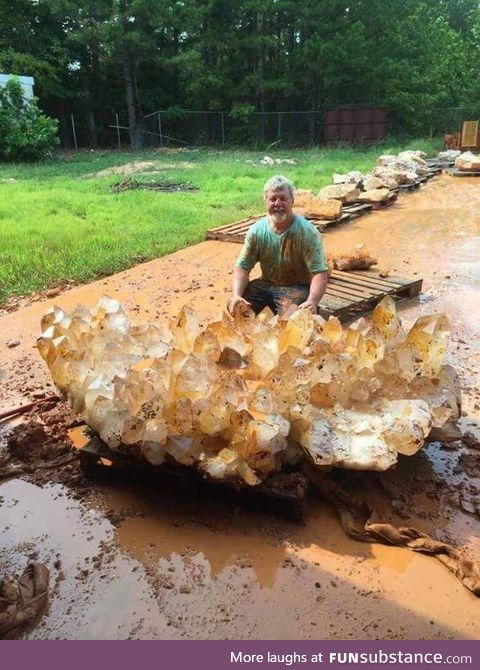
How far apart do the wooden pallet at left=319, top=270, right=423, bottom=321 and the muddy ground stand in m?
1.58

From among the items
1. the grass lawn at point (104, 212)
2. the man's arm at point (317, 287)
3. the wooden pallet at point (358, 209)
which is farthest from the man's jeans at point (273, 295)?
the wooden pallet at point (358, 209)

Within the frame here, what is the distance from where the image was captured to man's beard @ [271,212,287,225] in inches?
164

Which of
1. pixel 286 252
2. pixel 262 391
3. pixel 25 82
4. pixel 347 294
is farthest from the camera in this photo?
pixel 25 82

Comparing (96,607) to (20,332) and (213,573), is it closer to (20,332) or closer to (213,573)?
(213,573)

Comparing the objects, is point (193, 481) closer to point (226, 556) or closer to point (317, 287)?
point (226, 556)

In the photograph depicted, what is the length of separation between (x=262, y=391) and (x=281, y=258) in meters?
1.97

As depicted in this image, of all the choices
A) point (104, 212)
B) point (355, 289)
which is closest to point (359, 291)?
point (355, 289)

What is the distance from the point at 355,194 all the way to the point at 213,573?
30.4 feet

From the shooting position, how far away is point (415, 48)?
26203mm

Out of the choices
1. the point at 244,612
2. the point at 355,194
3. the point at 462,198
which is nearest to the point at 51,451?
the point at 244,612

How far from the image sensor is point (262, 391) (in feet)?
8.57

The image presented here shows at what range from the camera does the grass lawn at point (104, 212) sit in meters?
6.83

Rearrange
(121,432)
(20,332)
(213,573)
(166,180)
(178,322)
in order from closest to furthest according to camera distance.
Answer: (213,573)
(121,432)
(178,322)
(20,332)
(166,180)

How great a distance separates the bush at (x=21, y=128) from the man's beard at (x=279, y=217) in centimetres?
1682
